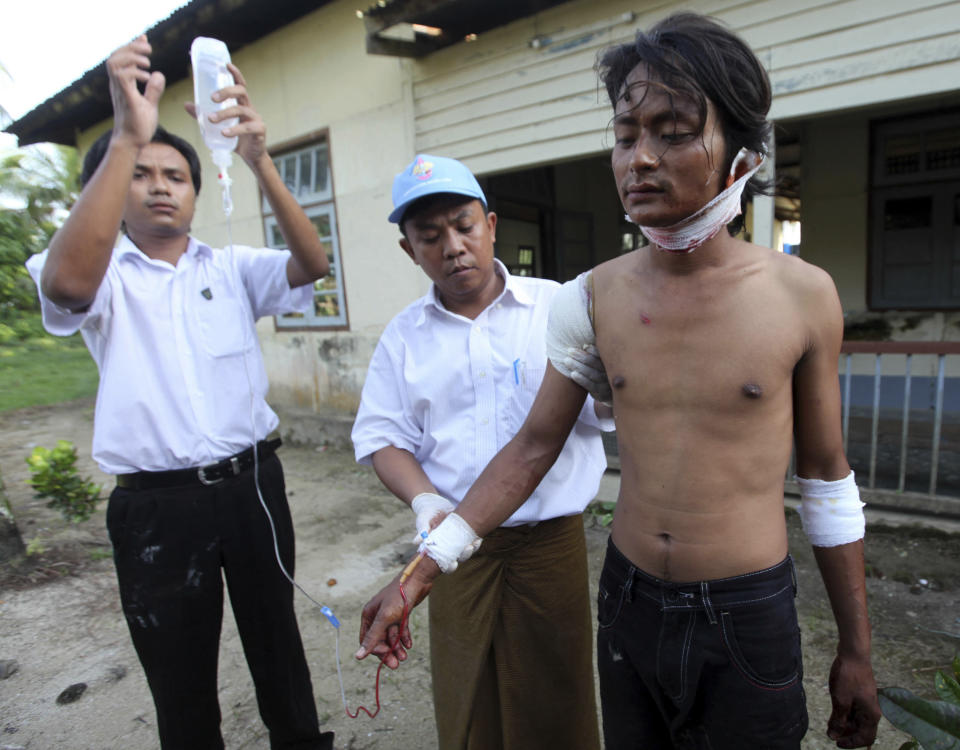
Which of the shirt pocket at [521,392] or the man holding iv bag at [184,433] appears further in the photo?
the man holding iv bag at [184,433]

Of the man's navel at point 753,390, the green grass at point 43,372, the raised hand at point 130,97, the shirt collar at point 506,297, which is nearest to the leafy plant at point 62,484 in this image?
the raised hand at point 130,97

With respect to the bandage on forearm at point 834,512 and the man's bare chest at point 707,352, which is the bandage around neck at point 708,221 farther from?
the bandage on forearm at point 834,512

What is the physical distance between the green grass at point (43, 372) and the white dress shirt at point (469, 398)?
11.8m

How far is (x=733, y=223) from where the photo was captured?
1335 millimetres

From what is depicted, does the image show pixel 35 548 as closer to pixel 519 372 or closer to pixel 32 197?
pixel 519 372

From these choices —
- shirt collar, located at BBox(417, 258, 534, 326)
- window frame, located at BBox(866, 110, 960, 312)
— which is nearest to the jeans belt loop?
shirt collar, located at BBox(417, 258, 534, 326)

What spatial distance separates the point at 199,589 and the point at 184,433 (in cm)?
50

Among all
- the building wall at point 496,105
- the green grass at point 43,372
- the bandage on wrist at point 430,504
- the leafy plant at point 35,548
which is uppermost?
the building wall at point 496,105

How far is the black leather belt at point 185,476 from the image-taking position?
1839 millimetres

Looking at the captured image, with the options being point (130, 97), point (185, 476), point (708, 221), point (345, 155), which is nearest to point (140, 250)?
point (130, 97)

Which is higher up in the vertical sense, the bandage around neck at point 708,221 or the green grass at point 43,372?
the bandage around neck at point 708,221

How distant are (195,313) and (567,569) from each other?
1.46m

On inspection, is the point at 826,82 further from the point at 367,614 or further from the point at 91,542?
the point at 91,542

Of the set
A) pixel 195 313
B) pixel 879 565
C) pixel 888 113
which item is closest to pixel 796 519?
pixel 879 565
